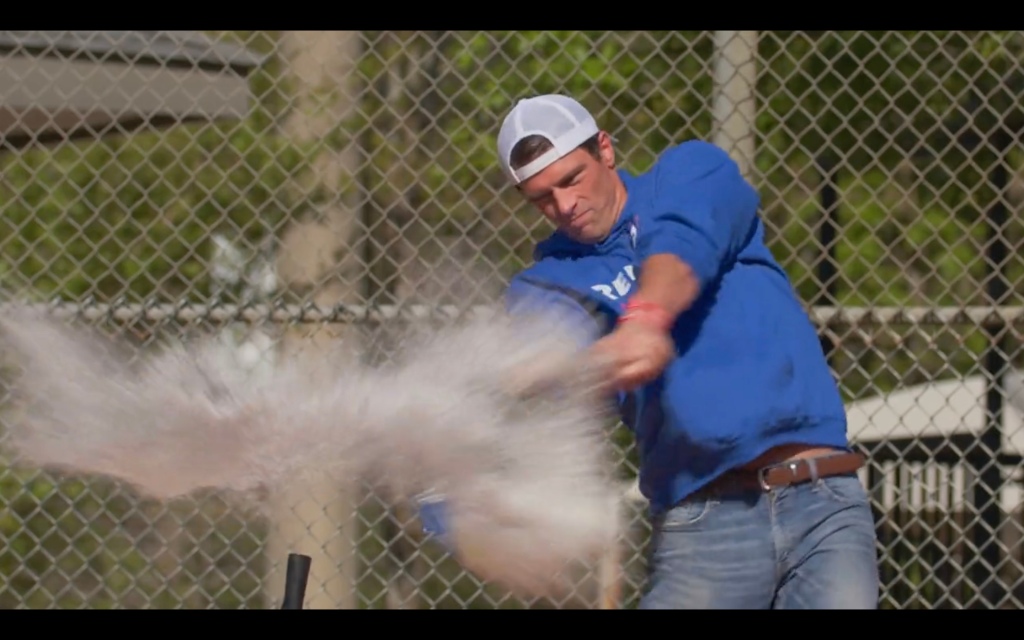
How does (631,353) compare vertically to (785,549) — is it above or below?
above

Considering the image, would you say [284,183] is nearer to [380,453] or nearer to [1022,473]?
[380,453]

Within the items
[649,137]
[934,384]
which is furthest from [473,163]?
[934,384]

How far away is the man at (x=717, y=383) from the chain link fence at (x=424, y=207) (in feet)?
2.55

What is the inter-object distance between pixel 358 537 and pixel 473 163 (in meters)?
1.60

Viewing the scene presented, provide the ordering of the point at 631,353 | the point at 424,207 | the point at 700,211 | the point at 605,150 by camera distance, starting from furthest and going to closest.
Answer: the point at 424,207 → the point at 605,150 → the point at 700,211 → the point at 631,353

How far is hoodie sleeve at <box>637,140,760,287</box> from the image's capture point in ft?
10.8

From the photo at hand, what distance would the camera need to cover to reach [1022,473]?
27.6 ft

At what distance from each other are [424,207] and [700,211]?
117 inches

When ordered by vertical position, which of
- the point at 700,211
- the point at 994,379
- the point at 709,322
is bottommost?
the point at 994,379

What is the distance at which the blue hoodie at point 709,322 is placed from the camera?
3396mm

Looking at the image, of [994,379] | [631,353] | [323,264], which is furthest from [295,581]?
[994,379]

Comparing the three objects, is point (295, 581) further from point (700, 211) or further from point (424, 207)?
point (424, 207)

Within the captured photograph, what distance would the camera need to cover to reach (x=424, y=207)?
6.23 meters

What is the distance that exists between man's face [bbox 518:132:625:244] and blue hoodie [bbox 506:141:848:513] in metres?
0.05
